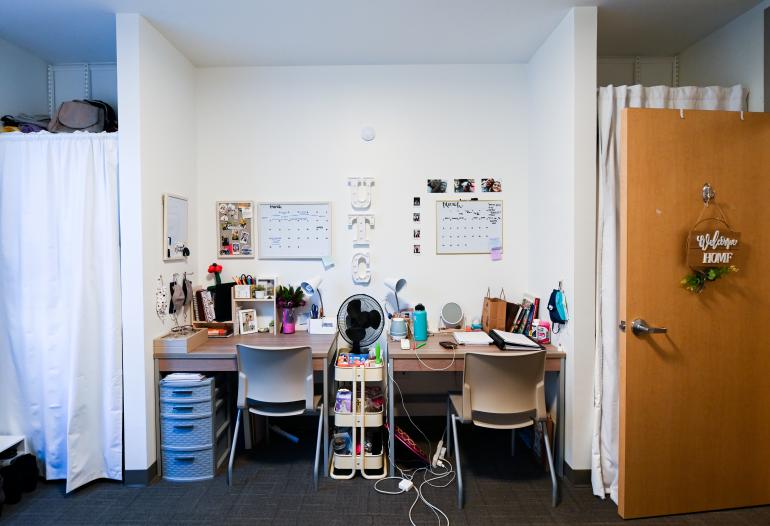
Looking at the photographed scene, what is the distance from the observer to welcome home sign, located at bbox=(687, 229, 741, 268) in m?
1.87

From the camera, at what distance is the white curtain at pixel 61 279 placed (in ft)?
7.16

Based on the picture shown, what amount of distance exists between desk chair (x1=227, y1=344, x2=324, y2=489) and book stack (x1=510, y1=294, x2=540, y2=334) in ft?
4.73

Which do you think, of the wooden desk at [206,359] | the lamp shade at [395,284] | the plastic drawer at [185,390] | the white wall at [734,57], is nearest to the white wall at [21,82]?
the wooden desk at [206,359]

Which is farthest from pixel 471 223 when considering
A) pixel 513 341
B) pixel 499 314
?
pixel 513 341

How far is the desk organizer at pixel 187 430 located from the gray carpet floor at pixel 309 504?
3.3 inches

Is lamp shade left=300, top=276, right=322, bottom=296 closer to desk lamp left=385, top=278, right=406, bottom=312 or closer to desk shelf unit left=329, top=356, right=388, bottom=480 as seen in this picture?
desk lamp left=385, top=278, right=406, bottom=312

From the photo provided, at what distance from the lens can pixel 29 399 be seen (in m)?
2.21

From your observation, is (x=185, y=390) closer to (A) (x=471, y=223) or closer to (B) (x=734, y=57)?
(A) (x=471, y=223)

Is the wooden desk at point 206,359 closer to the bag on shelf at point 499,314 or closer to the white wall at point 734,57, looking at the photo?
the bag on shelf at point 499,314

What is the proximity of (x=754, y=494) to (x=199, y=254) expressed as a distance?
3699mm

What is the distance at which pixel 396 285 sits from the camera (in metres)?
2.80

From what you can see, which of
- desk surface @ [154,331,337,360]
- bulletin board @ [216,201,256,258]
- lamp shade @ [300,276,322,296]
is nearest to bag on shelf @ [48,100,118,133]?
bulletin board @ [216,201,256,258]

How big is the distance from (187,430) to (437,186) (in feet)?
7.62

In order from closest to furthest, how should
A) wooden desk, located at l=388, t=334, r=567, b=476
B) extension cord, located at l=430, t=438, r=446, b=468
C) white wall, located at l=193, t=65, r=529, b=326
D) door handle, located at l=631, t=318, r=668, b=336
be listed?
1. door handle, located at l=631, t=318, r=668, b=336
2. wooden desk, located at l=388, t=334, r=567, b=476
3. extension cord, located at l=430, t=438, r=446, b=468
4. white wall, located at l=193, t=65, r=529, b=326
